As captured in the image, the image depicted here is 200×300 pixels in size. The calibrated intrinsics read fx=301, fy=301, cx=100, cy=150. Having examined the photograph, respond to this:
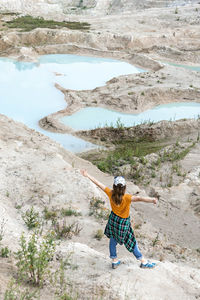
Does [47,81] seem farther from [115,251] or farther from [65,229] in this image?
[115,251]

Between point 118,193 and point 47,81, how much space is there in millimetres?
18273

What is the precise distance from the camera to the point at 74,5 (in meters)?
60.3

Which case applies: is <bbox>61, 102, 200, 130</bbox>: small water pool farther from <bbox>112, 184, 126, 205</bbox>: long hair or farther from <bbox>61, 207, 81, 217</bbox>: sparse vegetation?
<bbox>112, 184, 126, 205</bbox>: long hair

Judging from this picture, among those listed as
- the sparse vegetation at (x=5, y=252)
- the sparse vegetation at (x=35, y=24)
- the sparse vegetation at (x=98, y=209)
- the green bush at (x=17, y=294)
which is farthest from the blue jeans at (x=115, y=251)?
the sparse vegetation at (x=35, y=24)

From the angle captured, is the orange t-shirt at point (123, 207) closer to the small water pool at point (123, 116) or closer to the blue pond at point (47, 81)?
the blue pond at point (47, 81)

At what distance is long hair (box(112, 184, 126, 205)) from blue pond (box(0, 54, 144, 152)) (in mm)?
9259

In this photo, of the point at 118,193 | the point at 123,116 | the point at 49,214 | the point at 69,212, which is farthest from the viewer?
the point at 123,116

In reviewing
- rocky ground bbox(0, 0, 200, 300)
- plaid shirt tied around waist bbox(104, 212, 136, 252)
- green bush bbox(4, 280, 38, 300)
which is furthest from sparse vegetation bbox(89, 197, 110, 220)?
green bush bbox(4, 280, 38, 300)

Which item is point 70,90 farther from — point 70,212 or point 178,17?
point 178,17

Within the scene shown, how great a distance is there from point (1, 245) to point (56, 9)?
55799 mm

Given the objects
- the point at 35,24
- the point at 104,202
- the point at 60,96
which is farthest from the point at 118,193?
the point at 35,24

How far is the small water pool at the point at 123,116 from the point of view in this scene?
1588 centimetres

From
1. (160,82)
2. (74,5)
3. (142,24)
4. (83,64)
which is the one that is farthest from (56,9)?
(160,82)

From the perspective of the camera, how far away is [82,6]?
58.3m
